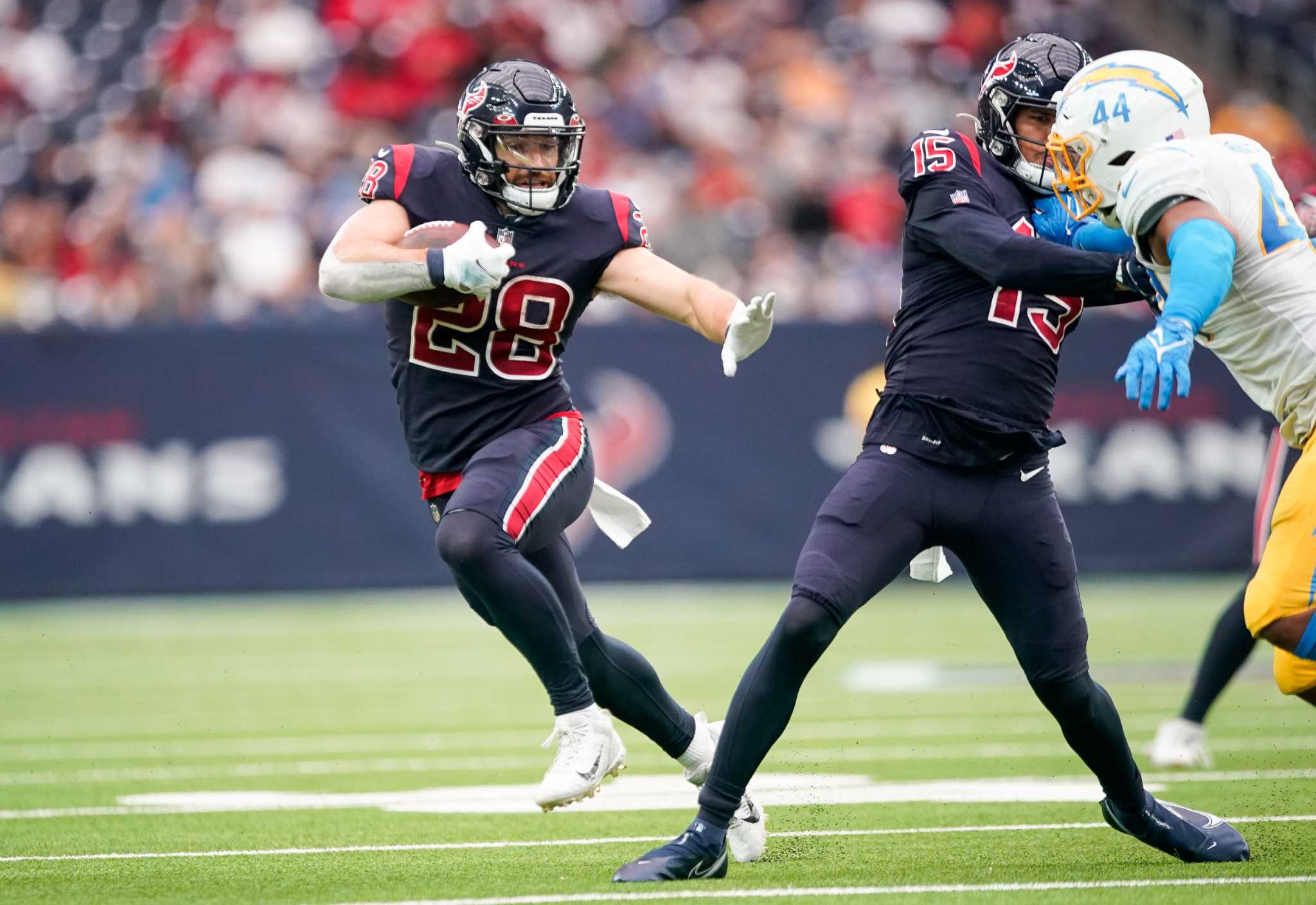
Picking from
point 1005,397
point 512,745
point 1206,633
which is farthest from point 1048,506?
point 1206,633

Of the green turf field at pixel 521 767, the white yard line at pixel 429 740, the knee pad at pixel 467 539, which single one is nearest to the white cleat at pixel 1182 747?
the green turf field at pixel 521 767

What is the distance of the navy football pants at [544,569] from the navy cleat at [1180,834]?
111cm

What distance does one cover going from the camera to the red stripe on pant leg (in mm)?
4191

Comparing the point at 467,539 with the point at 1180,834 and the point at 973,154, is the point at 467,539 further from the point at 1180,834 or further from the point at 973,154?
the point at 1180,834

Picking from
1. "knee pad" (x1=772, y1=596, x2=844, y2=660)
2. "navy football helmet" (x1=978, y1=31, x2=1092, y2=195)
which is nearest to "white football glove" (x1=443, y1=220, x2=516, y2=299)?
"knee pad" (x1=772, y1=596, x2=844, y2=660)

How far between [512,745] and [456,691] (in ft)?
5.01

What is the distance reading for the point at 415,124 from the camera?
42.7ft

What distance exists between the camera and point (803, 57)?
14.1 metres

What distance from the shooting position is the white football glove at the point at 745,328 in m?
4.00

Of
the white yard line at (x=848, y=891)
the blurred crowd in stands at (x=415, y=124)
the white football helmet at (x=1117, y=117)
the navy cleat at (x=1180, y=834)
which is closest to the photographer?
the white yard line at (x=848, y=891)

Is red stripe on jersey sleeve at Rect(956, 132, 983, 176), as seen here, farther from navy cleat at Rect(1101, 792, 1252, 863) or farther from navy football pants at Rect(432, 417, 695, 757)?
navy cleat at Rect(1101, 792, 1252, 863)

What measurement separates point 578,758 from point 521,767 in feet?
5.79

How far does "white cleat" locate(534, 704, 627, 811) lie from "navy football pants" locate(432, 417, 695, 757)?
4 cm

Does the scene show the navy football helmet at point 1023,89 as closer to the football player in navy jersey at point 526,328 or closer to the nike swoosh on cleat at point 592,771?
the football player in navy jersey at point 526,328
